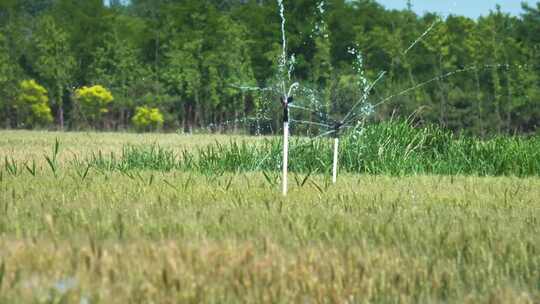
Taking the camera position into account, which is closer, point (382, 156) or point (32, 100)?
point (382, 156)

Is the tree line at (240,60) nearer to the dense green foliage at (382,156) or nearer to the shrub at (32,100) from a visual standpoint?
the shrub at (32,100)

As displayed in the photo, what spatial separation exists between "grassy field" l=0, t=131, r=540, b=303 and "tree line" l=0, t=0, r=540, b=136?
1272 inches

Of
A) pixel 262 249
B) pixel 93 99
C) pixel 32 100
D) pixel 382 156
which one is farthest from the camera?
pixel 93 99

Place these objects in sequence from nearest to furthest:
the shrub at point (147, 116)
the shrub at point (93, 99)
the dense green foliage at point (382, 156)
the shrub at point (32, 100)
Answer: the dense green foliage at point (382, 156), the shrub at point (32, 100), the shrub at point (93, 99), the shrub at point (147, 116)

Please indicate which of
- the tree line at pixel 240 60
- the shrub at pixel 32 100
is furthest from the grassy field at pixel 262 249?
the shrub at pixel 32 100

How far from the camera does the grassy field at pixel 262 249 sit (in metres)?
2.52

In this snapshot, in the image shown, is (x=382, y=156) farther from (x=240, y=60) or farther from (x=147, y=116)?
(x=240, y=60)

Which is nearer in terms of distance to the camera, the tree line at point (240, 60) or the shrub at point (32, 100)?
the tree line at point (240, 60)

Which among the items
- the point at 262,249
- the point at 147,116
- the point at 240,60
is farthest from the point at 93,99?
the point at 262,249

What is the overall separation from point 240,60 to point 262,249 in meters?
40.5

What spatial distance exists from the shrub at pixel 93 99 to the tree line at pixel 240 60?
7 cm

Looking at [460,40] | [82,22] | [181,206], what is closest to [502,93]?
[460,40]

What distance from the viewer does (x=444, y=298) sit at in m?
2.69

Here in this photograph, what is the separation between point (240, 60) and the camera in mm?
43344
